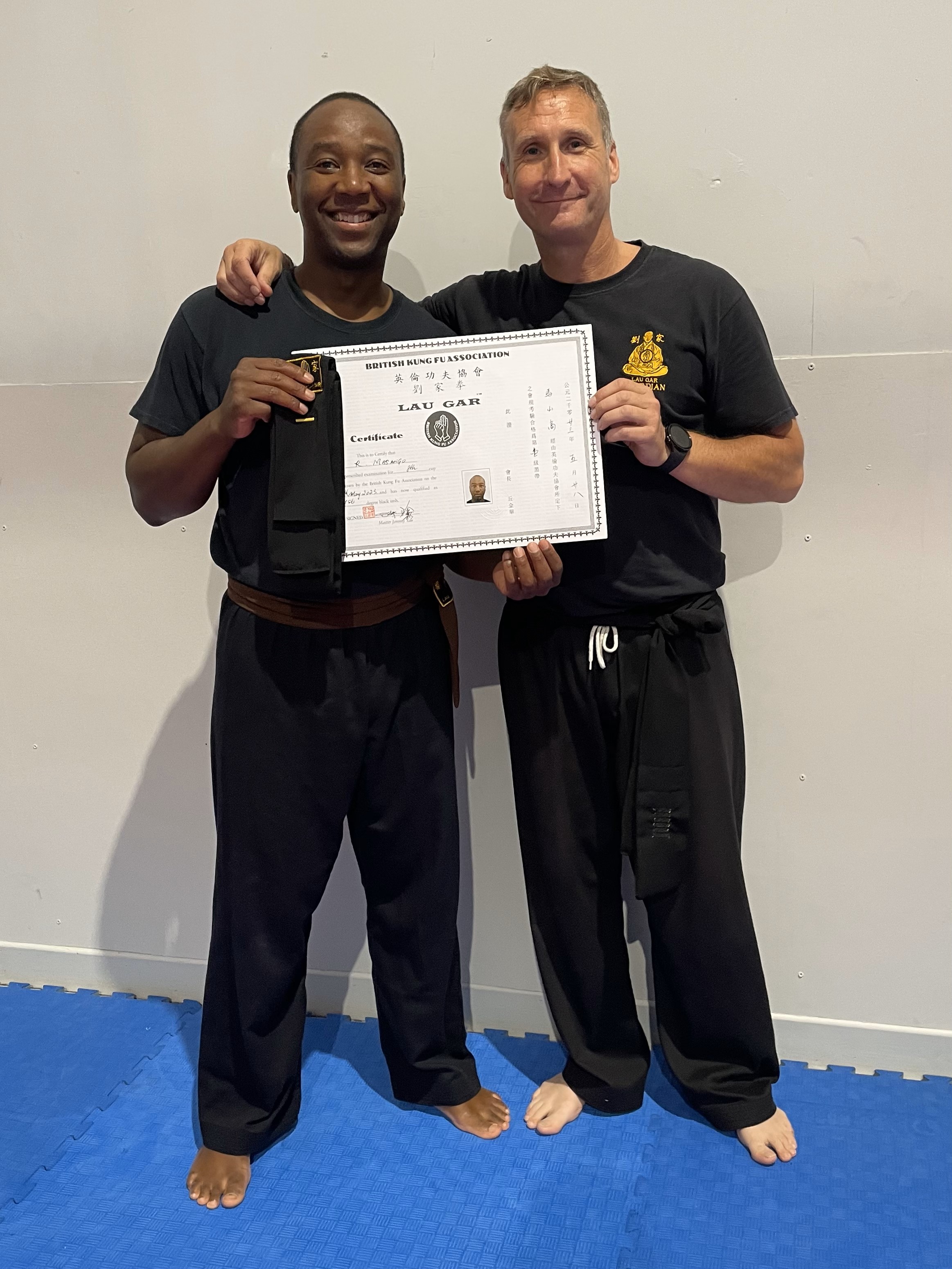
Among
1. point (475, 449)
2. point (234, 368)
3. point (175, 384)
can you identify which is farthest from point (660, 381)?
point (175, 384)

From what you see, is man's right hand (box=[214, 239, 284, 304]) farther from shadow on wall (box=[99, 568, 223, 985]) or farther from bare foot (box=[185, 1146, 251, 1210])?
bare foot (box=[185, 1146, 251, 1210])

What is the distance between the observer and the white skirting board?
2324mm

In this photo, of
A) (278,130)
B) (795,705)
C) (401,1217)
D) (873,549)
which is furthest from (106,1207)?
(278,130)

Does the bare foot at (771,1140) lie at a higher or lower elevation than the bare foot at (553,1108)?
lower

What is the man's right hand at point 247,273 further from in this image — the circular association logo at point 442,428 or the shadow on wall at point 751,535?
the shadow on wall at point 751,535

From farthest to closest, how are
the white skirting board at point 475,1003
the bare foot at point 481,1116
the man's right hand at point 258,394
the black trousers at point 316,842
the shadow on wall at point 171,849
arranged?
the shadow on wall at point 171,849
the white skirting board at point 475,1003
the bare foot at point 481,1116
the black trousers at point 316,842
the man's right hand at point 258,394

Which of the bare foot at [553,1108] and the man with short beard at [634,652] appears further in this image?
the bare foot at [553,1108]

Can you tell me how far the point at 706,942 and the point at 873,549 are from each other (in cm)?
89

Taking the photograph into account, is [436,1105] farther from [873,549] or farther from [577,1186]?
[873,549]

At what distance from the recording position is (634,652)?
1.99m

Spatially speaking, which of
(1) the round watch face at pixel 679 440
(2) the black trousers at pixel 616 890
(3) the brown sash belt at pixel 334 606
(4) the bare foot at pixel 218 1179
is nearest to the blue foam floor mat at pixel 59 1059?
(4) the bare foot at pixel 218 1179

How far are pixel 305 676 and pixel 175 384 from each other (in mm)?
583

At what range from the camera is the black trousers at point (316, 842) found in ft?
6.37

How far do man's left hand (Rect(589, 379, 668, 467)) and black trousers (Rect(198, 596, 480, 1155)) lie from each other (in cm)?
52
